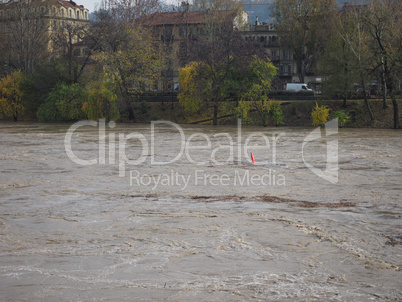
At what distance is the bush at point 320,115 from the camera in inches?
1821

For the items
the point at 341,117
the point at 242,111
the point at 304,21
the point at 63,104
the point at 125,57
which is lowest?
the point at 341,117

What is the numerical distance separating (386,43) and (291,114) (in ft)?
34.0

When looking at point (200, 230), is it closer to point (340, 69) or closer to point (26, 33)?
point (340, 69)

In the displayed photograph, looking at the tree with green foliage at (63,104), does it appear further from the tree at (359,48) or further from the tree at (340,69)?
the tree at (359,48)

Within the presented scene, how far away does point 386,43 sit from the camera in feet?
143

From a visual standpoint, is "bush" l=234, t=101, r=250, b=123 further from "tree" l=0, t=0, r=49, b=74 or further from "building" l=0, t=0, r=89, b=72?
"tree" l=0, t=0, r=49, b=74

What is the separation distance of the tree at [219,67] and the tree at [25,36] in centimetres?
1895

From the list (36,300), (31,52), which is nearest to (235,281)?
(36,300)

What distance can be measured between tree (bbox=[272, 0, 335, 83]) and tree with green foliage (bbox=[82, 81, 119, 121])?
27.3 metres

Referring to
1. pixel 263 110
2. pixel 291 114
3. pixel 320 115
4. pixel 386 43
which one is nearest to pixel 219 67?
pixel 263 110

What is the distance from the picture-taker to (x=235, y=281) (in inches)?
323

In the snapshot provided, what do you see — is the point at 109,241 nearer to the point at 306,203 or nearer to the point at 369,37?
the point at 306,203

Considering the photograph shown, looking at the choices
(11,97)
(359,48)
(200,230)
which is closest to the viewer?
(200,230)

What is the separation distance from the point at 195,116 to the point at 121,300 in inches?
1813
